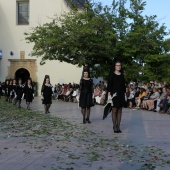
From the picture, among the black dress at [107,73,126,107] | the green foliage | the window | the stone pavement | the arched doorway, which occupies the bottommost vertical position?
the stone pavement

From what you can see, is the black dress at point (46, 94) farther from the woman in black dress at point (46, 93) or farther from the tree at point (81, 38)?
the tree at point (81, 38)

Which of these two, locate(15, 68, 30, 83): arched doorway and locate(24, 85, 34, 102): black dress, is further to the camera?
locate(15, 68, 30, 83): arched doorway

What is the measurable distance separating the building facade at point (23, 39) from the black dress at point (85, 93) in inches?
845

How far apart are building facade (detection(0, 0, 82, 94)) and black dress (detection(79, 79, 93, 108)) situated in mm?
21463

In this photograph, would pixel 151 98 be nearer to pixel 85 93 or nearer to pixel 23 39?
pixel 85 93

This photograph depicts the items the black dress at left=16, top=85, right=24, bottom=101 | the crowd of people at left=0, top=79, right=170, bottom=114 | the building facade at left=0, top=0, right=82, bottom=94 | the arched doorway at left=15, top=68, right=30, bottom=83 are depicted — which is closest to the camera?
the crowd of people at left=0, top=79, right=170, bottom=114

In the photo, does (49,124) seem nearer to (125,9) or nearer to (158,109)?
(158,109)

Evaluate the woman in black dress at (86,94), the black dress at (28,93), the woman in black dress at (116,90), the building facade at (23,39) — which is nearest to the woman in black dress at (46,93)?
the black dress at (28,93)

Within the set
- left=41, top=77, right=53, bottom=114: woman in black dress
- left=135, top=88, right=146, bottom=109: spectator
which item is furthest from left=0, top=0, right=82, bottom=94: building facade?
left=41, top=77, right=53, bottom=114: woman in black dress

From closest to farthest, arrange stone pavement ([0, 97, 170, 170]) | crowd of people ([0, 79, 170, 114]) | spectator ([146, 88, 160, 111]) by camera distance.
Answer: stone pavement ([0, 97, 170, 170])
crowd of people ([0, 79, 170, 114])
spectator ([146, 88, 160, 111])

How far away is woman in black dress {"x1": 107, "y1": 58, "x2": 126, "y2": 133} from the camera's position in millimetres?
10219

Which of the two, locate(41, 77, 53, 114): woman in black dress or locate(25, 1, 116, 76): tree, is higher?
locate(25, 1, 116, 76): tree

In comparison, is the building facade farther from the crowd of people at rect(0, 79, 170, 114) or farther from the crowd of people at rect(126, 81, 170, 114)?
the crowd of people at rect(126, 81, 170, 114)

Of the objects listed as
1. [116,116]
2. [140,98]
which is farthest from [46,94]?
[116,116]
